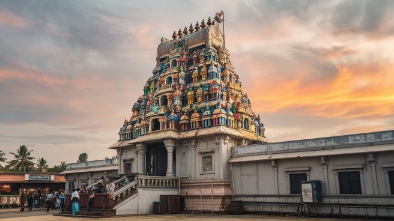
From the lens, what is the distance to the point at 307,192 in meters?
22.5

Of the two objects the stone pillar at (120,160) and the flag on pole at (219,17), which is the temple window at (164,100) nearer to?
the stone pillar at (120,160)

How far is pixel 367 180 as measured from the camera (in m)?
21.3

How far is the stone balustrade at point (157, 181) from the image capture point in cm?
2576

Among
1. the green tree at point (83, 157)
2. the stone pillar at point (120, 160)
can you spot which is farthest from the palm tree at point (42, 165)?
the stone pillar at point (120, 160)

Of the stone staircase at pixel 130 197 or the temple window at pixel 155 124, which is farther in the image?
the temple window at pixel 155 124

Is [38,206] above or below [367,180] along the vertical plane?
below

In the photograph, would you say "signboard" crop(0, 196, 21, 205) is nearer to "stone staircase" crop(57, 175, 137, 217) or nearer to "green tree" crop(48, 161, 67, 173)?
"stone staircase" crop(57, 175, 137, 217)

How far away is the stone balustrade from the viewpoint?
25.8 m

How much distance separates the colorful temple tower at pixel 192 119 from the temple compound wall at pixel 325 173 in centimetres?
206

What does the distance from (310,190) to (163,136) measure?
12.4m

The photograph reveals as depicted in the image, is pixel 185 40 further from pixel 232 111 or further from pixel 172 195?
pixel 172 195

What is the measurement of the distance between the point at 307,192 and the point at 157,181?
1121cm

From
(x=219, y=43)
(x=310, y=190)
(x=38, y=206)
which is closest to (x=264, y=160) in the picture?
(x=310, y=190)

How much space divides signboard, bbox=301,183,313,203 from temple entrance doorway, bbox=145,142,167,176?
14.0 m
